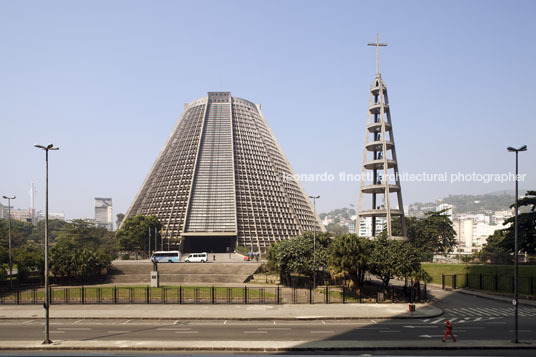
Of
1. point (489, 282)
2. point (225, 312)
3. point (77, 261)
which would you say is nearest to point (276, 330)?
point (225, 312)

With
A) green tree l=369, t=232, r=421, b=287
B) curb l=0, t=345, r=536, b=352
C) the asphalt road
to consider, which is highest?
green tree l=369, t=232, r=421, b=287

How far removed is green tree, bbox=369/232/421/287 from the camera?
43.9m

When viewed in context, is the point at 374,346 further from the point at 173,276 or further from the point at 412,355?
the point at 173,276

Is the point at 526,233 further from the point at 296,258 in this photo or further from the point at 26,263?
the point at 26,263

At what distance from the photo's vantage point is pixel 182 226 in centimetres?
10381

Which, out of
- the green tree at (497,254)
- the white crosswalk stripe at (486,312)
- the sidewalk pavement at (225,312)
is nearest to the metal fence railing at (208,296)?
the sidewalk pavement at (225,312)

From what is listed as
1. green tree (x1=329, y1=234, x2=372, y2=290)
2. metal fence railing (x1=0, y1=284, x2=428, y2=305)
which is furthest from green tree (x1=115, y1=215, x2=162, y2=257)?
green tree (x1=329, y1=234, x2=372, y2=290)

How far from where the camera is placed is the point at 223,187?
113688 mm

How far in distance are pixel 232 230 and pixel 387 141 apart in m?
46.8

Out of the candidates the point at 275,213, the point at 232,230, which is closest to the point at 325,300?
the point at 232,230

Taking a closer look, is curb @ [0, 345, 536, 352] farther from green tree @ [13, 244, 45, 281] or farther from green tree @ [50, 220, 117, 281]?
green tree @ [13, 244, 45, 281]

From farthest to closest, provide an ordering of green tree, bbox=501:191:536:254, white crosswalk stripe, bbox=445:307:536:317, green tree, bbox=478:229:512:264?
green tree, bbox=478:229:512:264 < green tree, bbox=501:191:536:254 < white crosswalk stripe, bbox=445:307:536:317

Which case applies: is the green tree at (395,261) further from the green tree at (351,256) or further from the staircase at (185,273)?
the staircase at (185,273)

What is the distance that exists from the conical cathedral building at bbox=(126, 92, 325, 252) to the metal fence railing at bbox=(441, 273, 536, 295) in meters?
40.9
